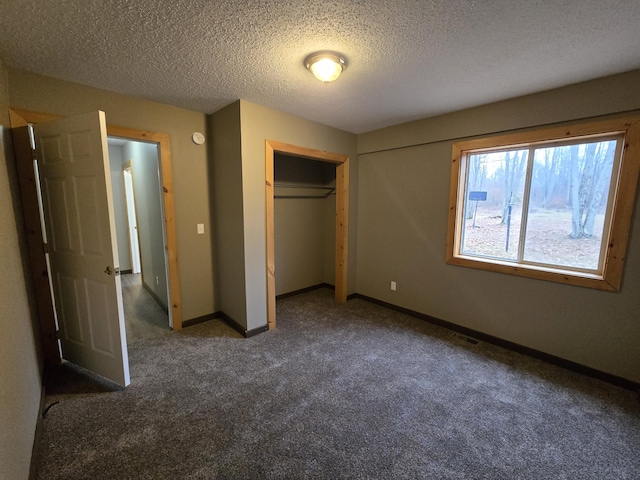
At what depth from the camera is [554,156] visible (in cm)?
251

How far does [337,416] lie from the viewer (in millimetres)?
1875

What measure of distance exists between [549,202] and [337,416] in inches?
107

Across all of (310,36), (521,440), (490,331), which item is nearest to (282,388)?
(521,440)


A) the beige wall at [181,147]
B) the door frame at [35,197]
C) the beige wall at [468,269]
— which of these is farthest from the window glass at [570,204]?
the door frame at [35,197]

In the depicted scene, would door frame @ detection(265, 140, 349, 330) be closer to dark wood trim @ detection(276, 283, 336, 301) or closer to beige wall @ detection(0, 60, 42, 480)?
dark wood trim @ detection(276, 283, 336, 301)

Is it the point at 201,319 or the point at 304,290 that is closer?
the point at 201,319

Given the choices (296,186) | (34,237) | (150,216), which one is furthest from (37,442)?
(296,186)

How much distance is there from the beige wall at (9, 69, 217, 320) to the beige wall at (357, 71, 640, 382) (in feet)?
7.23

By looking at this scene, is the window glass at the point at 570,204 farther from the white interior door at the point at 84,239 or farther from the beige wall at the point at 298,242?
the white interior door at the point at 84,239

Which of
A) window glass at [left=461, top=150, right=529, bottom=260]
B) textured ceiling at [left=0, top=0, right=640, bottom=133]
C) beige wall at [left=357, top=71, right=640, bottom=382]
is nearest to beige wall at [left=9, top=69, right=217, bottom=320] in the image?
textured ceiling at [left=0, top=0, right=640, bottom=133]

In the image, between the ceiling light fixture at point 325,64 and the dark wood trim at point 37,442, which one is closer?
the dark wood trim at point 37,442

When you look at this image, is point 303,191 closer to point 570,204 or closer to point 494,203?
point 494,203

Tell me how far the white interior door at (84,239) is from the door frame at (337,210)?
1411 mm

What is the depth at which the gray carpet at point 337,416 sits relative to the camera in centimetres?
152
